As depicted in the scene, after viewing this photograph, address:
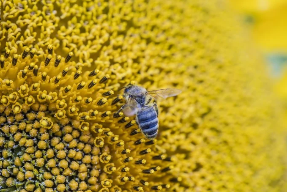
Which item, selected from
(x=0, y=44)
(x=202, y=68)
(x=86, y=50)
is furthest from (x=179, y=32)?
(x=0, y=44)

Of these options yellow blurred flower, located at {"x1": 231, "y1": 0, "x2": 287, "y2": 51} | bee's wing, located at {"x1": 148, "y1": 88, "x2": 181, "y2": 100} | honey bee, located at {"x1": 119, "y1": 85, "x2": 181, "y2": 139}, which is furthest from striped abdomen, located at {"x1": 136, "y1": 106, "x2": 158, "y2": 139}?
yellow blurred flower, located at {"x1": 231, "y1": 0, "x2": 287, "y2": 51}

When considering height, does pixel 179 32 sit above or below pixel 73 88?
above

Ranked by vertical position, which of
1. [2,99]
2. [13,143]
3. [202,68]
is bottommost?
[13,143]

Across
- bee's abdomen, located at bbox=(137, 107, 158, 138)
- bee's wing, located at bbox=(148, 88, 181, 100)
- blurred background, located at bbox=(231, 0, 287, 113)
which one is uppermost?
blurred background, located at bbox=(231, 0, 287, 113)

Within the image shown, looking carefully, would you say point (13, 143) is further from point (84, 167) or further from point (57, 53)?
point (57, 53)

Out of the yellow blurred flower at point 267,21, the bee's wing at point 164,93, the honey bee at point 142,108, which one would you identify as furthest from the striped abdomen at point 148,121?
the yellow blurred flower at point 267,21

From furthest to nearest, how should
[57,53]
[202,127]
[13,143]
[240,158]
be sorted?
[240,158] < [202,127] < [57,53] < [13,143]

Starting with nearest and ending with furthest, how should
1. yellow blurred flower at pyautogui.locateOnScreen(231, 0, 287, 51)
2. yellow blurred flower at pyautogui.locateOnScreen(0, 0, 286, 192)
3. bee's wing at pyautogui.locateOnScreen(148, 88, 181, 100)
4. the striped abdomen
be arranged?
yellow blurred flower at pyautogui.locateOnScreen(0, 0, 286, 192) → the striped abdomen → bee's wing at pyautogui.locateOnScreen(148, 88, 181, 100) → yellow blurred flower at pyautogui.locateOnScreen(231, 0, 287, 51)

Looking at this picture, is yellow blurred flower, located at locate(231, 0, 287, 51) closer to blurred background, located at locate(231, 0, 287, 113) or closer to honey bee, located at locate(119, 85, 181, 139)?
blurred background, located at locate(231, 0, 287, 113)
